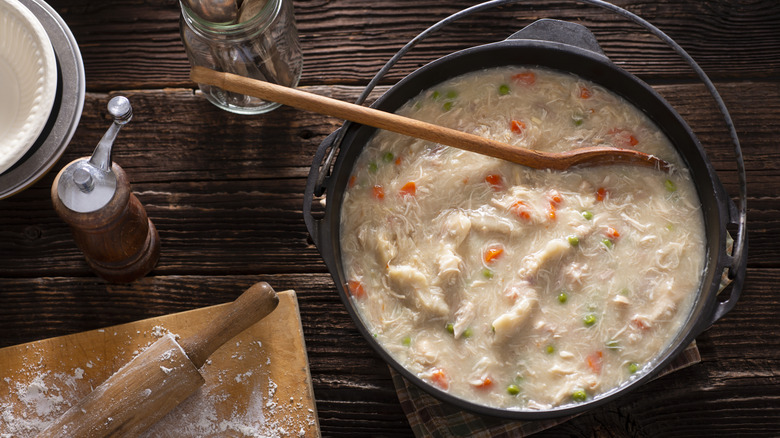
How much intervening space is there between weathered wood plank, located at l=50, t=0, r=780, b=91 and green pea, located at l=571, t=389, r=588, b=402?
1417 mm

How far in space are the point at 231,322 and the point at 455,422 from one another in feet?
2.95

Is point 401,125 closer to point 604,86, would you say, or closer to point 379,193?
point 379,193

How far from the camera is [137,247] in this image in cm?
256

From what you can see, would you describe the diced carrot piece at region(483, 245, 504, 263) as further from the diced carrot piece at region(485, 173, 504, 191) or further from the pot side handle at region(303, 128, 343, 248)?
the pot side handle at region(303, 128, 343, 248)

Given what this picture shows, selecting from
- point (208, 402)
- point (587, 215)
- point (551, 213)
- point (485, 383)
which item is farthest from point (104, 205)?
point (587, 215)

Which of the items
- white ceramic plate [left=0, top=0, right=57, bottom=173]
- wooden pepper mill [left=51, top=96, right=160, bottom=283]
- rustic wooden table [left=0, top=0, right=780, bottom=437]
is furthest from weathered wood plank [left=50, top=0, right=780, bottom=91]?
wooden pepper mill [left=51, top=96, right=160, bottom=283]

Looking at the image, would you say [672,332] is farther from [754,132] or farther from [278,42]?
[278,42]

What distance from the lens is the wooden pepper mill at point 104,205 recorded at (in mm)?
2201

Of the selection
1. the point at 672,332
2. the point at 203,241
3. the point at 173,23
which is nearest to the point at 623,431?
the point at 672,332

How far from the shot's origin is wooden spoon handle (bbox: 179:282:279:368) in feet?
7.57

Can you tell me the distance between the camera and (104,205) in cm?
224

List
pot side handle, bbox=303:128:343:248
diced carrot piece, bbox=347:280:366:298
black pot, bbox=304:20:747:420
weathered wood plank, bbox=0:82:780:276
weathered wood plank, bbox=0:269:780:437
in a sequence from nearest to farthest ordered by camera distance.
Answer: black pot, bbox=304:20:747:420 < pot side handle, bbox=303:128:343:248 < diced carrot piece, bbox=347:280:366:298 < weathered wood plank, bbox=0:269:780:437 < weathered wood plank, bbox=0:82:780:276

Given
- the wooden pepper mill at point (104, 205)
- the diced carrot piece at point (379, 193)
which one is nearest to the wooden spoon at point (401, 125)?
the diced carrot piece at point (379, 193)

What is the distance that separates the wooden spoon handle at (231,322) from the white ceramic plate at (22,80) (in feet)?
2.97
